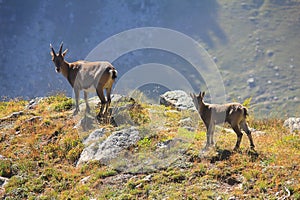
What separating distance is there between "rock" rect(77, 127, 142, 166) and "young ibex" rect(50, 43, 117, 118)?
261 centimetres

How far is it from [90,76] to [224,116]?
22.0 ft

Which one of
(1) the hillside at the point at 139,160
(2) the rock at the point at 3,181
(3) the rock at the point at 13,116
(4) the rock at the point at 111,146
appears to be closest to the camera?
(1) the hillside at the point at 139,160

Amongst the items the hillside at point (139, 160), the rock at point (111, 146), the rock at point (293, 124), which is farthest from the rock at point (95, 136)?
the rock at point (293, 124)

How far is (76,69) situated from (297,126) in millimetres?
10455

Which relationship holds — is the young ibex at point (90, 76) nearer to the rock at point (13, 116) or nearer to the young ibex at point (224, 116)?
the rock at point (13, 116)

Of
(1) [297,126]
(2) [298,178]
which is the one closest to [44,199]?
(2) [298,178]

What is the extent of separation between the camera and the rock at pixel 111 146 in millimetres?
15152

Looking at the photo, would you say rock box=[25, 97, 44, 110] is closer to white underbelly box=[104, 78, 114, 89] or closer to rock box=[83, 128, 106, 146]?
white underbelly box=[104, 78, 114, 89]

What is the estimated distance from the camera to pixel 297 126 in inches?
746

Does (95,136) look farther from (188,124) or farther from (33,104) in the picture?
(33,104)

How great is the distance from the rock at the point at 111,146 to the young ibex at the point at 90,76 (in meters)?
2.61

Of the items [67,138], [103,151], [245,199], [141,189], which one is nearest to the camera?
[245,199]

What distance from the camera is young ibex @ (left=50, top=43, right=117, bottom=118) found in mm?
18203

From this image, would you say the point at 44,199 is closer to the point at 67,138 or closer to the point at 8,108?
the point at 67,138
